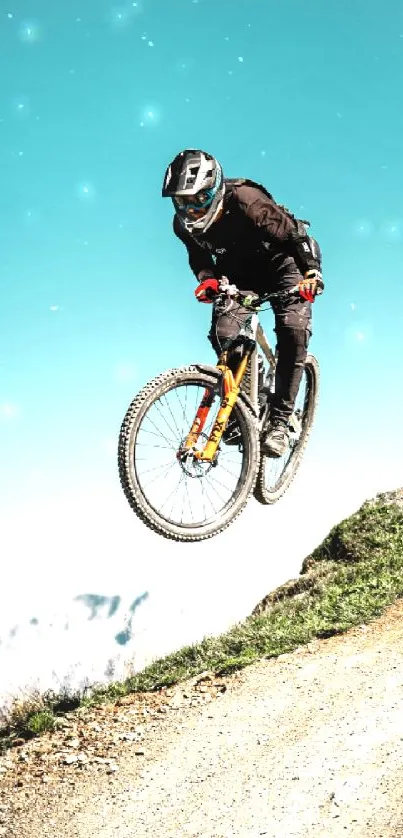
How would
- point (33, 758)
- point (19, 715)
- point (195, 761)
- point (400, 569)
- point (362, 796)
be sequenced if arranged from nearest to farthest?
point (362, 796), point (195, 761), point (33, 758), point (19, 715), point (400, 569)

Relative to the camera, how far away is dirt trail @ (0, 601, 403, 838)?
5328mm

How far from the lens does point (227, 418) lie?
7848 millimetres

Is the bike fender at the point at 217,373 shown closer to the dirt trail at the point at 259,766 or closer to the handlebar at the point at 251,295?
the handlebar at the point at 251,295

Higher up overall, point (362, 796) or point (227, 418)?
point (227, 418)

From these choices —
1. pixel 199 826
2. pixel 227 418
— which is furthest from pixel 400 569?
pixel 199 826

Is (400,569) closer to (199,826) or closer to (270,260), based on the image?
(270,260)

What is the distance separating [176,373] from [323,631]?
3.85m

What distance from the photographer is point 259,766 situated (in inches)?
243

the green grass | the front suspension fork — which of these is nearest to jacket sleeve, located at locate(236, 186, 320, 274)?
the front suspension fork

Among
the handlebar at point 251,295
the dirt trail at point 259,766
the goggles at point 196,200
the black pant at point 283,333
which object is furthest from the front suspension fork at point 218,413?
the dirt trail at point 259,766

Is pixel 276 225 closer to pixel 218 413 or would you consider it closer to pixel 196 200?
pixel 196 200

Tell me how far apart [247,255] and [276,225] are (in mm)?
523

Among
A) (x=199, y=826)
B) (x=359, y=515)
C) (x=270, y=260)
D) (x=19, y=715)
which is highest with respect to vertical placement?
(x=270, y=260)

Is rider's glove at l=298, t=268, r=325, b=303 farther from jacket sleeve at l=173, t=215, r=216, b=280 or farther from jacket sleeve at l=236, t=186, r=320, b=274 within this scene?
jacket sleeve at l=173, t=215, r=216, b=280
